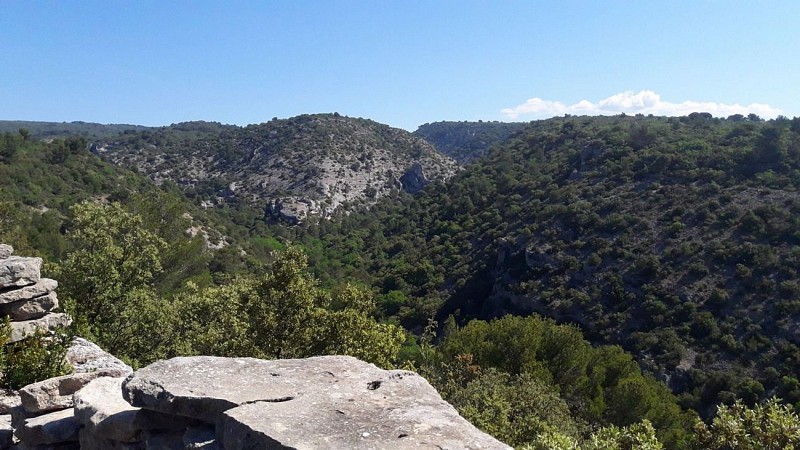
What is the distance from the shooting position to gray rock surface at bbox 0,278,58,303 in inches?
504

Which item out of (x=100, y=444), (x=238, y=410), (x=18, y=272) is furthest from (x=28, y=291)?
(x=238, y=410)

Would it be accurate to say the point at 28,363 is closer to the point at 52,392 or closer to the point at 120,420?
the point at 52,392

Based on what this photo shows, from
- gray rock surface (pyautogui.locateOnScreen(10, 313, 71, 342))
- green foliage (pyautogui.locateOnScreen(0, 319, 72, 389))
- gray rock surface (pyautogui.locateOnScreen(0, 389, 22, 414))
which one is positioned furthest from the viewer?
gray rock surface (pyautogui.locateOnScreen(10, 313, 71, 342))

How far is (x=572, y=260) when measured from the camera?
196 ft

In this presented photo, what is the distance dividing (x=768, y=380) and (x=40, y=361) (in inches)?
1879

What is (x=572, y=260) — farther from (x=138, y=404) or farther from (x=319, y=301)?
(x=138, y=404)

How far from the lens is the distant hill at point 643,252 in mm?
44884

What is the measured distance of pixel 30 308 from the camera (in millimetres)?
13422

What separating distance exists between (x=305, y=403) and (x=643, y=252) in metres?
57.1

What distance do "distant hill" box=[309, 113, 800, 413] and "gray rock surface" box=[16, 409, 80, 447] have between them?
4329cm

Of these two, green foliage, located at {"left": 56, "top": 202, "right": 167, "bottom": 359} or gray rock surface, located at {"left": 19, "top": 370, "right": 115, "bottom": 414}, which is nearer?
gray rock surface, located at {"left": 19, "top": 370, "right": 115, "bottom": 414}

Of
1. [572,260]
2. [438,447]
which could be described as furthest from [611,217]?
[438,447]

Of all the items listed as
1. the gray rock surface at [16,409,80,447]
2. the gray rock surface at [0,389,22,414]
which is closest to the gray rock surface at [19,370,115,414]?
the gray rock surface at [16,409,80,447]

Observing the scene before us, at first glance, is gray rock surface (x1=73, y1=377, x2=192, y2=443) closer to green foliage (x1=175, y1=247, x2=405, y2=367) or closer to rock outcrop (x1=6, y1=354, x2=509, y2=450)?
rock outcrop (x1=6, y1=354, x2=509, y2=450)
